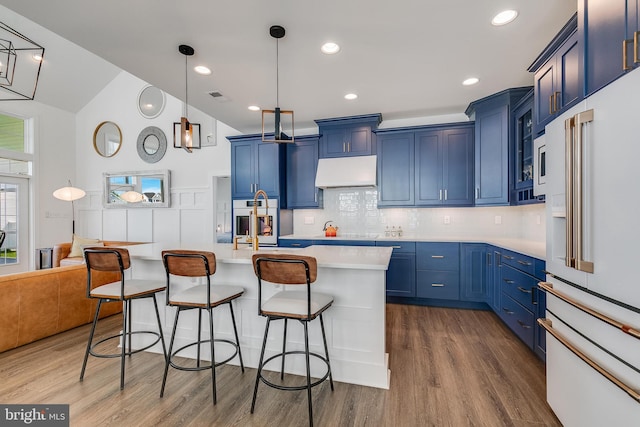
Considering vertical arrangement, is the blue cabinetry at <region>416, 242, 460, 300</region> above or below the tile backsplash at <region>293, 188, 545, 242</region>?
below

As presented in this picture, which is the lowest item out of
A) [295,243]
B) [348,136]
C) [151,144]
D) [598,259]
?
[295,243]

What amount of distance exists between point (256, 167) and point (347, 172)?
1522mm

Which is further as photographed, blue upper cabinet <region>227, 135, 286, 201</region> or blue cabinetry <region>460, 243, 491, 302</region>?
blue upper cabinet <region>227, 135, 286, 201</region>

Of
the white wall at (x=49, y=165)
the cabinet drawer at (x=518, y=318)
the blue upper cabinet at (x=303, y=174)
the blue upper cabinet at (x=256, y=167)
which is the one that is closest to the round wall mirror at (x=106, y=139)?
the white wall at (x=49, y=165)

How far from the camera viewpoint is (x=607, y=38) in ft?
4.34

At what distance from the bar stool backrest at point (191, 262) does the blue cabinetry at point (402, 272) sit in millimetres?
2680

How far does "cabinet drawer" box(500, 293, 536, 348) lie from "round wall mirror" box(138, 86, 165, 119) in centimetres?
679

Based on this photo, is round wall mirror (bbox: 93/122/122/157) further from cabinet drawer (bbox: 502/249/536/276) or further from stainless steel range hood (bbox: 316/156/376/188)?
cabinet drawer (bbox: 502/249/536/276)

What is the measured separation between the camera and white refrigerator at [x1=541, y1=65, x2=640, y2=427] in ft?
3.72

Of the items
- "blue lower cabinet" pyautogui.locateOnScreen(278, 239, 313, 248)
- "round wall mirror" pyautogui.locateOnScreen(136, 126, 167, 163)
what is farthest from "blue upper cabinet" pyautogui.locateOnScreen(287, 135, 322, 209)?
"round wall mirror" pyautogui.locateOnScreen(136, 126, 167, 163)

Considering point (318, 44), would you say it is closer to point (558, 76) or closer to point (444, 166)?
point (558, 76)

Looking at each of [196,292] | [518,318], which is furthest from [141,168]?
[518,318]

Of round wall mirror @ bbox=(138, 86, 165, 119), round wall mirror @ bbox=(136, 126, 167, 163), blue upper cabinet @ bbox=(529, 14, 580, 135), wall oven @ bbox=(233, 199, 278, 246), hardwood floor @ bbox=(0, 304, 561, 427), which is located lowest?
hardwood floor @ bbox=(0, 304, 561, 427)

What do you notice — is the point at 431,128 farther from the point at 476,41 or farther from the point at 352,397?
the point at 352,397
